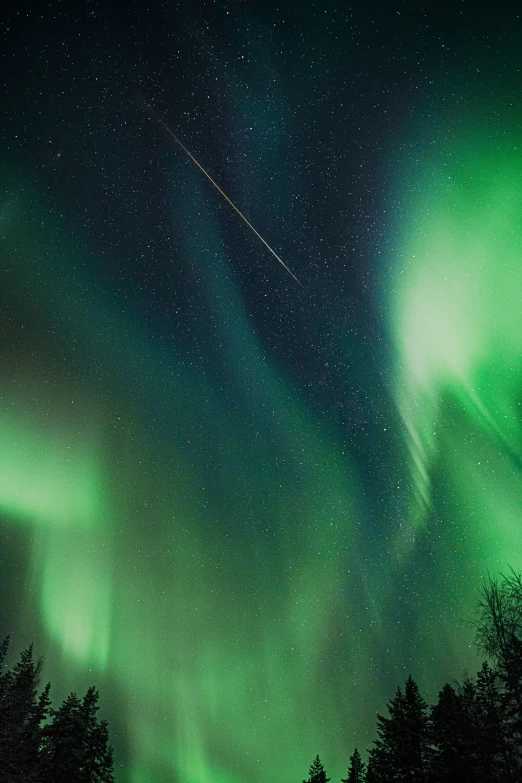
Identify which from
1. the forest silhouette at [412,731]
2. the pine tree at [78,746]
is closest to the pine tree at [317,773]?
the forest silhouette at [412,731]

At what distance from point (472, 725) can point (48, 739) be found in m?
21.8

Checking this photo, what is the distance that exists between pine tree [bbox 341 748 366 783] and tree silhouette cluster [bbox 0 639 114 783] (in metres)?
14.8

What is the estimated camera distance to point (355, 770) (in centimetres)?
3225

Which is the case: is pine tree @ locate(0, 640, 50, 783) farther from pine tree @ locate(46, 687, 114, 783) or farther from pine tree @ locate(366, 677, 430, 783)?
pine tree @ locate(366, 677, 430, 783)

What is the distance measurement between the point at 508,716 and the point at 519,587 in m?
4.32

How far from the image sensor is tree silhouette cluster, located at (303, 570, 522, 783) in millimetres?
16500

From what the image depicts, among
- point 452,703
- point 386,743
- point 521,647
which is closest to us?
point 521,647

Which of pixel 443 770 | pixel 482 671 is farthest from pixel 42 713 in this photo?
pixel 482 671

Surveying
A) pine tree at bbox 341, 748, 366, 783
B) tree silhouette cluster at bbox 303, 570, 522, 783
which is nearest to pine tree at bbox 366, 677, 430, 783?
tree silhouette cluster at bbox 303, 570, 522, 783

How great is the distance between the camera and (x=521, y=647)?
16203 millimetres

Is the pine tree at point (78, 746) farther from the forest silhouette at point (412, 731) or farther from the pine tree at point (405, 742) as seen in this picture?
the pine tree at point (405, 742)

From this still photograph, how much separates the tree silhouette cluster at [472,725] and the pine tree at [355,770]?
6.32 meters

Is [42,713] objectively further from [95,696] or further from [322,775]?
[322,775]

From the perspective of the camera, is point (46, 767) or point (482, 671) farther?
point (46, 767)
